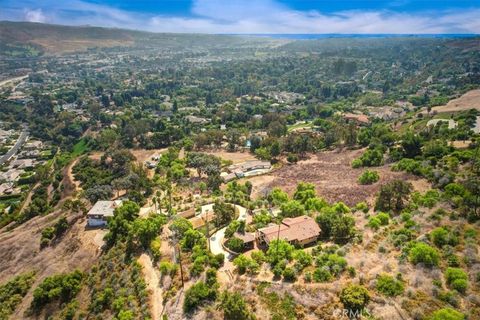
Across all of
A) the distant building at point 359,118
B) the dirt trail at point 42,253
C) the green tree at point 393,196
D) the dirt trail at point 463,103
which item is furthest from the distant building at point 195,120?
the green tree at point 393,196

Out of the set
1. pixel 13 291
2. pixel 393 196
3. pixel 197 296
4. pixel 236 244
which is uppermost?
pixel 393 196

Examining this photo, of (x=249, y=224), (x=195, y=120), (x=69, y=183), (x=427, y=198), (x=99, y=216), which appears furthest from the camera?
(x=195, y=120)

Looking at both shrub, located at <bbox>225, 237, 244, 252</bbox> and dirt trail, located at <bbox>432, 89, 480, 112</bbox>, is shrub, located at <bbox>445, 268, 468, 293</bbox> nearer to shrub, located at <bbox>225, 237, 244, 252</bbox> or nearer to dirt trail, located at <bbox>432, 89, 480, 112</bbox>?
shrub, located at <bbox>225, 237, 244, 252</bbox>

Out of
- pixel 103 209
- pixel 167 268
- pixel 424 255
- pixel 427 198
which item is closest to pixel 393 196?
pixel 427 198

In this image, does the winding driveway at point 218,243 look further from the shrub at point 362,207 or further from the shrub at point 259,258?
the shrub at point 362,207

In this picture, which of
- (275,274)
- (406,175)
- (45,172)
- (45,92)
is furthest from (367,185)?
(45,92)

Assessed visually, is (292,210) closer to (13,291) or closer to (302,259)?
(302,259)
